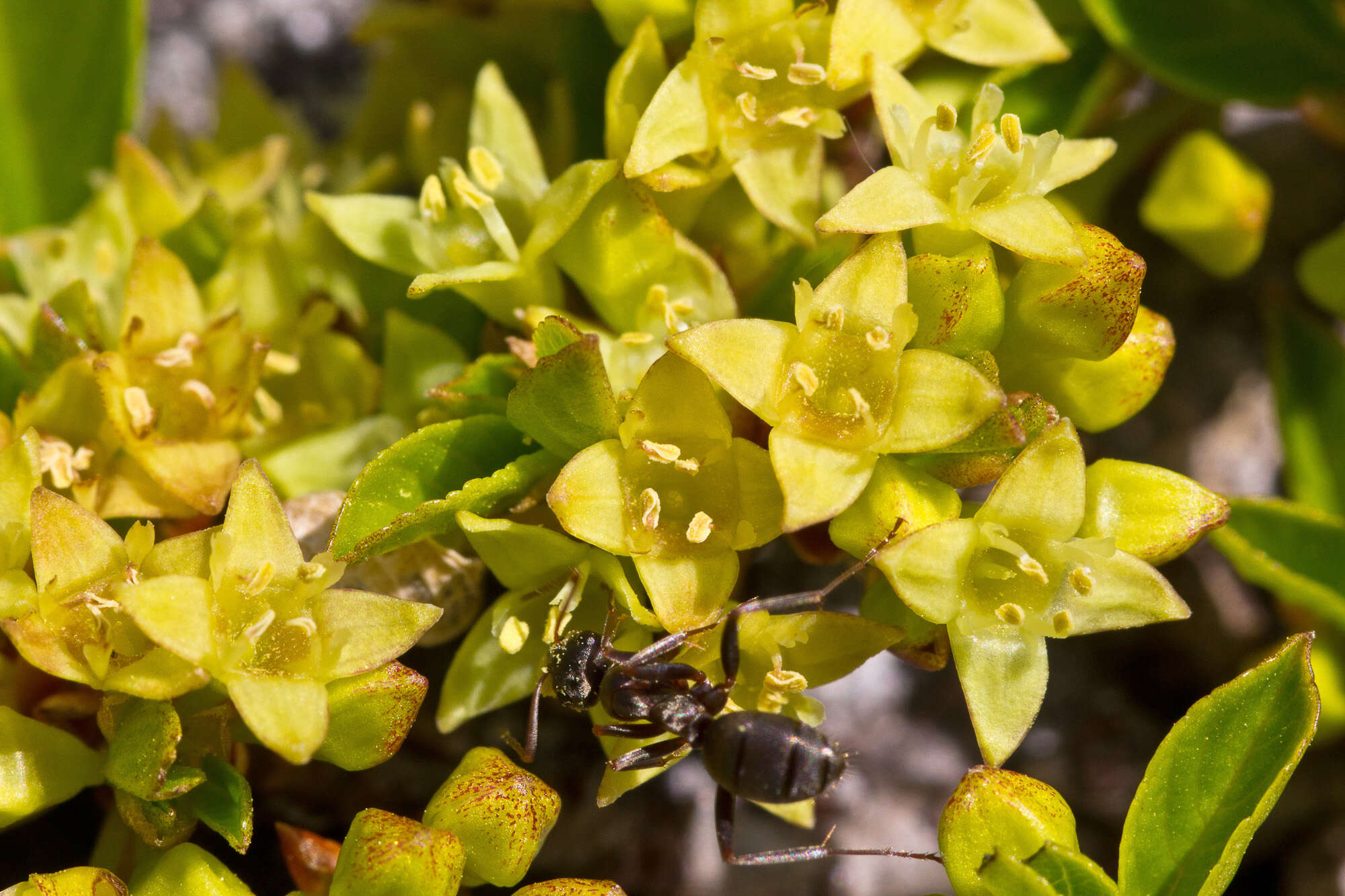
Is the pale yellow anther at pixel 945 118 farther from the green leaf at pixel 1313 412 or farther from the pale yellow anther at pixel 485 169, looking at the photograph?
the green leaf at pixel 1313 412

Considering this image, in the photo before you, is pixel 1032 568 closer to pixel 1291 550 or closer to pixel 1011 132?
pixel 1011 132

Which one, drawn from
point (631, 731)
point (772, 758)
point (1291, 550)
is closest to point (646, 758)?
point (631, 731)

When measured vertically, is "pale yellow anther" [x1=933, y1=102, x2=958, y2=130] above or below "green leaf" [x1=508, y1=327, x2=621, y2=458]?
above

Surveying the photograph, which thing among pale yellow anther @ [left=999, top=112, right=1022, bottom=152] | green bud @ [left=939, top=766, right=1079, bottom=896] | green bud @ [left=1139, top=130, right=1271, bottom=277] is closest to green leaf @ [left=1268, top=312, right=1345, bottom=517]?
green bud @ [left=1139, top=130, right=1271, bottom=277]

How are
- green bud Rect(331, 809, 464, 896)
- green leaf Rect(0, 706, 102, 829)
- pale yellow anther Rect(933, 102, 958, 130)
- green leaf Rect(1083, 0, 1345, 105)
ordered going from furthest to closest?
green leaf Rect(1083, 0, 1345, 105) → pale yellow anther Rect(933, 102, 958, 130) → green leaf Rect(0, 706, 102, 829) → green bud Rect(331, 809, 464, 896)

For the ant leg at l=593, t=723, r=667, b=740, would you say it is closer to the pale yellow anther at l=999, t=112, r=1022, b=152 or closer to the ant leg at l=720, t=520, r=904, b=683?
the ant leg at l=720, t=520, r=904, b=683

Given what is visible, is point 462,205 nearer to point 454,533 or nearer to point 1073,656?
point 454,533
